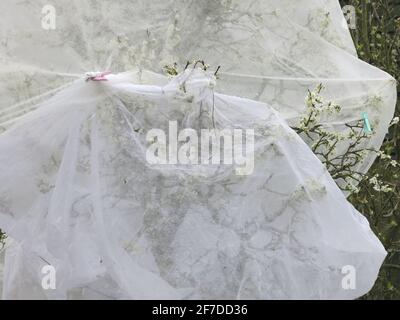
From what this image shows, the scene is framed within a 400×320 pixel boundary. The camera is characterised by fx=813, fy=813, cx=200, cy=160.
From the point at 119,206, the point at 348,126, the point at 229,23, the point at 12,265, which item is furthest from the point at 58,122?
the point at 348,126

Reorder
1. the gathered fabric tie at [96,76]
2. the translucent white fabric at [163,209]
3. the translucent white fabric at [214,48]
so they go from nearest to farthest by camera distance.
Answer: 1. the translucent white fabric at [163,209]
2. the gathered fabric tie at [96,76]
3. the translucent white fabric at [214,48]

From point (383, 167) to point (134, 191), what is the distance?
2.36 m

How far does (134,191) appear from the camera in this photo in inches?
115

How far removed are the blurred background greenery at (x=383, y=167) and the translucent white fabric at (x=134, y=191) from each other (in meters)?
1.57

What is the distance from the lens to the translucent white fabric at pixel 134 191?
286cm

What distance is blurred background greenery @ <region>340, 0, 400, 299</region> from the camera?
4.82 meters

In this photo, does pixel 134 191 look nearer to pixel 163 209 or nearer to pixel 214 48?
pixel 163 209

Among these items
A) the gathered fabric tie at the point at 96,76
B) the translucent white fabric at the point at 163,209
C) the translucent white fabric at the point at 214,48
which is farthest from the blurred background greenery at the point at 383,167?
the gathered fabric tie at the point at 96,76

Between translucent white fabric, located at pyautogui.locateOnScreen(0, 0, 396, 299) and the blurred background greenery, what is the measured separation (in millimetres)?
1572

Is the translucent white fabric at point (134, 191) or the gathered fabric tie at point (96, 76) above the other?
the gathered fabric tie at point (96, 76)

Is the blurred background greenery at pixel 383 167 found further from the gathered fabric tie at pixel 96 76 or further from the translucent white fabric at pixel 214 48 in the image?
the gathered fabric tie at pixel 96 76

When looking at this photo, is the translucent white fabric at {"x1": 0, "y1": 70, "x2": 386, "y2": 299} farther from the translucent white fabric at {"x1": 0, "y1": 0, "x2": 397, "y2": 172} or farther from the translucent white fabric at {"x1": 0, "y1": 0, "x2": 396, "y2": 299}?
the translucent white fabric at {"x1": 0, "y1": 0, "x2": 397, "y2": 172}
